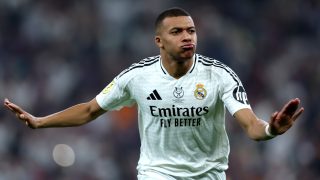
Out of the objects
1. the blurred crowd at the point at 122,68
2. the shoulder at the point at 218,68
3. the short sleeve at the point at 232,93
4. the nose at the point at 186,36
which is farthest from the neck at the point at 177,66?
the blurred crowd at the point at 122,68

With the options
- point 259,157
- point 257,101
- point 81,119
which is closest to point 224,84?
point 81,119

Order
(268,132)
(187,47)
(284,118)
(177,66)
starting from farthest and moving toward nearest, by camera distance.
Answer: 1. (177,66)
2. (187,47)
3. (268,132)
4. (284,118)

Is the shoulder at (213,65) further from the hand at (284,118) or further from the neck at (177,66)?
the hand at (284,118)

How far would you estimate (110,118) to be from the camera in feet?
46.8

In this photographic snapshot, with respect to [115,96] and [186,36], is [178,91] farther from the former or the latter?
[115,96]

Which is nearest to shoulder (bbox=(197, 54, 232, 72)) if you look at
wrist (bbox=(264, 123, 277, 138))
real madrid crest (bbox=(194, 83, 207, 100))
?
real madrid crest (bbox=(194, 83, 207, 100))

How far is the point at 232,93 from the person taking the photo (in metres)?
7.43

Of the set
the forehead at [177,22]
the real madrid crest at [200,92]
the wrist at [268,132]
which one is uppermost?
the forehead at [177,22]

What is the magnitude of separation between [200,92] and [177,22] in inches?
23.8

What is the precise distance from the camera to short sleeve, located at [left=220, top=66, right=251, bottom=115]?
734 cm

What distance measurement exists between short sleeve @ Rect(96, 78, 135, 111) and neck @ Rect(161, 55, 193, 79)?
0.42 metres

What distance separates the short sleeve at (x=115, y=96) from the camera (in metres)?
7.99

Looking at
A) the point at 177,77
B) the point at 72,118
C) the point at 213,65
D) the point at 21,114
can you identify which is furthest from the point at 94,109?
the point at 213,65

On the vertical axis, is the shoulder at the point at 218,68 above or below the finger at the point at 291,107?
above
